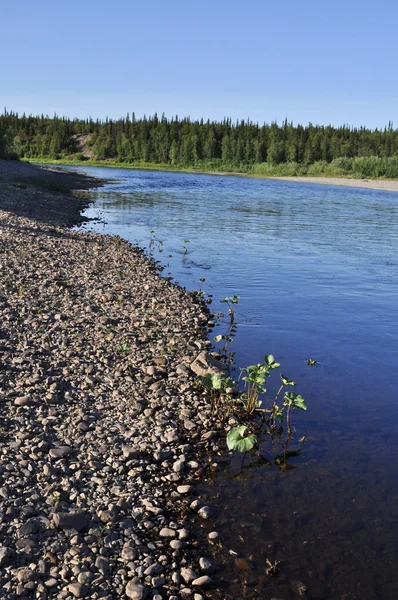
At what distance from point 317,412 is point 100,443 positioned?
13.5 ft

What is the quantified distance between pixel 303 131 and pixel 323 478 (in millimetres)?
179301

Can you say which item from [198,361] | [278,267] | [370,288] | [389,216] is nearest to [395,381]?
[198,361]

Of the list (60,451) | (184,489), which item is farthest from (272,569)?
(60,451)

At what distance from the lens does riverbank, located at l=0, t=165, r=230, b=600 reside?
579 cm

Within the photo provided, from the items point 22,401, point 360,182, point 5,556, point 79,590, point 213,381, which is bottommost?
point 79,590

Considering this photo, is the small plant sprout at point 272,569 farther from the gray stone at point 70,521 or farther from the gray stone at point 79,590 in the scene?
the gray stone at point 70,521

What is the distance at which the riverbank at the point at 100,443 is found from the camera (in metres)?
5.79

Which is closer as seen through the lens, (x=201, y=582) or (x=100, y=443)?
(x=201, y=582)

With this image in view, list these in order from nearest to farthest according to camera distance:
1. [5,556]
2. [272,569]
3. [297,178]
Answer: [5,556], [272,569], [297,178]

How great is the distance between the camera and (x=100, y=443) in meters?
8.20

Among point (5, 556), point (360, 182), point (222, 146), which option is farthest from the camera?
point (222, 146)

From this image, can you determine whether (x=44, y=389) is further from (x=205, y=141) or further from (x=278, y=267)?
(x=205, y=141)

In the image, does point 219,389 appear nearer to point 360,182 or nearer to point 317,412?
point 317,412

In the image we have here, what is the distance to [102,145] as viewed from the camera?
17788 centimetres
